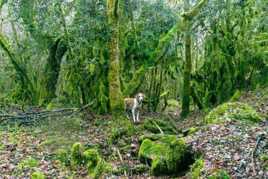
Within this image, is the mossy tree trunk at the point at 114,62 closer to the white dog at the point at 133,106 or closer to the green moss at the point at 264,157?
the white dog at the point at 133,106

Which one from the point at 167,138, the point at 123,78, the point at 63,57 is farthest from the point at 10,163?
the point at 63,57

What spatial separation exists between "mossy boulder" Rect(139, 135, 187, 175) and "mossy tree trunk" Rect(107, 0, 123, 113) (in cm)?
595

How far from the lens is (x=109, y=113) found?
18828 millimetres

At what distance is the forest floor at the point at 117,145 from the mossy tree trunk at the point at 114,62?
2.46ft

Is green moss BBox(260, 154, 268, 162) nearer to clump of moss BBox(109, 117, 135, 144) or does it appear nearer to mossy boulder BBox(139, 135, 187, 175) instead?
mossy boulder BBox(139, 135, 187, 175)

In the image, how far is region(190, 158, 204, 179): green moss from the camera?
9.81 meters

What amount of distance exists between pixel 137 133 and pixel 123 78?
6475mm

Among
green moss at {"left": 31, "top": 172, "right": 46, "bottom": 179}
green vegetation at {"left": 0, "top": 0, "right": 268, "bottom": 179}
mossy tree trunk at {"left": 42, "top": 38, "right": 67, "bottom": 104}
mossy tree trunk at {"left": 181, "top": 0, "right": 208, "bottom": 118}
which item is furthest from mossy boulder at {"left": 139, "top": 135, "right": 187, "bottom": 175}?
mossy tree trunk at {"left": 42, "top": 38, "right": 67, "bottom": 104}

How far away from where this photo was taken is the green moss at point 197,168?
386 inches

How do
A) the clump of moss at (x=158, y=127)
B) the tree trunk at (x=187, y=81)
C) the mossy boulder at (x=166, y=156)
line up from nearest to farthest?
the mossy boulder at (x=166, y=156) < the clump of moss at (x=158, y=127) < the tree trunk at (x=187, y=81)

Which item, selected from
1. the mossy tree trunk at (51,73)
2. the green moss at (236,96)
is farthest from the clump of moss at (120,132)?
the mossy tree trunk at (51,73)

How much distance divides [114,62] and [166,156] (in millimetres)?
7452

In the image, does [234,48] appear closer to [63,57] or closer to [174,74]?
[174,74]

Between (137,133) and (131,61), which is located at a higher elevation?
(131,61)
